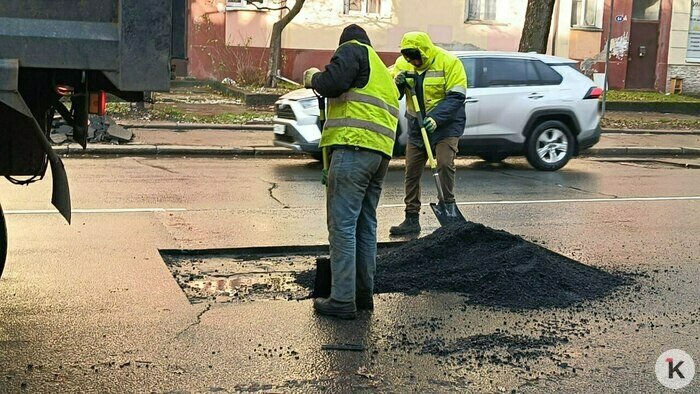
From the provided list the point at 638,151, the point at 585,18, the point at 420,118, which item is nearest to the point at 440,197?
the point at 420,118

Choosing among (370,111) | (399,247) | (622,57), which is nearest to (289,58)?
(622,57)

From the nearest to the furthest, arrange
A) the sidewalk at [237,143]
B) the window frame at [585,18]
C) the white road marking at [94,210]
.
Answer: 1. the white road marking at [94,210]
2. the sidewalk at [237,143]
3. the window frame at [585,18]

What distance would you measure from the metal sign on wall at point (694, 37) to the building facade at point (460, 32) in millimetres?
28

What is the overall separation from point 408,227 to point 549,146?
567 centimetres

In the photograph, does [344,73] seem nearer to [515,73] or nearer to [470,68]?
[470,68]

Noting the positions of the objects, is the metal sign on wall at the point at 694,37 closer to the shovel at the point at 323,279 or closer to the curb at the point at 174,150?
the curb at the point at 174,150

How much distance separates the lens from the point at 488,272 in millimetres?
6770

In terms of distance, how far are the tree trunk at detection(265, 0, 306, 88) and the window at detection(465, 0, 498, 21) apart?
17.6ft

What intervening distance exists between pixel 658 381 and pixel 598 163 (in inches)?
428

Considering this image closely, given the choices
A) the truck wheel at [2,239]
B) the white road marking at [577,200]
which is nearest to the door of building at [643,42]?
the white road marking at [577,200]

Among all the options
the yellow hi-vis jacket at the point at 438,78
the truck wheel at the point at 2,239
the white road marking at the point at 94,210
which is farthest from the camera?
the white road marking at the point at 94,210

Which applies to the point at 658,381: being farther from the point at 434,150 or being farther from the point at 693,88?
the point at 693,88

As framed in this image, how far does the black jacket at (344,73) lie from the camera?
5672 millimetres

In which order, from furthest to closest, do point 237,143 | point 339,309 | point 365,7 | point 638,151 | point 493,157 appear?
point 365,7, point 638,151, point 237,143, point 493,157, point 339,309
